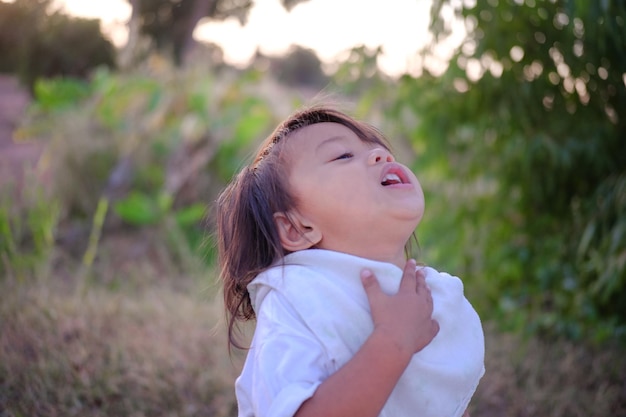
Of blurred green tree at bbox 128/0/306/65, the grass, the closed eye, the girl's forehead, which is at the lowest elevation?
the grass

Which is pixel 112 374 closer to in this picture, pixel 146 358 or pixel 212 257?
pixel 146 358

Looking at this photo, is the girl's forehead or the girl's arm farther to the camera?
the girl's forehead

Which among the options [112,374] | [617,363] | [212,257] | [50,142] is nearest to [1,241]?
[112,374]

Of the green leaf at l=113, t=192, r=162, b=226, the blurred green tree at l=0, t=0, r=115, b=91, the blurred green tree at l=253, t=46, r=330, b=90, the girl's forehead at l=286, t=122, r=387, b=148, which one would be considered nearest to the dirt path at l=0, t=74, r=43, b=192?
the blurred green tree at l=0, t=0, r=115, b=91

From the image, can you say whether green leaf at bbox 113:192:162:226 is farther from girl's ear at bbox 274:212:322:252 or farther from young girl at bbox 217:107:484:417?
girl's ear at bbox 274:212:322:252

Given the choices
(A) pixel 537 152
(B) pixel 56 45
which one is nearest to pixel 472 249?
(A) pixel 537 152

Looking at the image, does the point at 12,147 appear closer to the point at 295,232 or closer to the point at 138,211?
the point at 138,211

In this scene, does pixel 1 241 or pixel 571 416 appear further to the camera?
pixel 1 241

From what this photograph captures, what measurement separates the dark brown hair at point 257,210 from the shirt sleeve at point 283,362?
0.18 metres

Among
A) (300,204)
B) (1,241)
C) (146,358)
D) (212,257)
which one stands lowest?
(212,257)

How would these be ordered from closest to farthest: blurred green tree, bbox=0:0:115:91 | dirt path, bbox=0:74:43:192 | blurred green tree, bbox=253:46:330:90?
dirt path, bbox=0:74:43:192 < blurred green tree, bbox=0:0:115:91 < blurred green tree, bbox=253:46:330:90

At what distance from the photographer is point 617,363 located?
→ 3.10 m

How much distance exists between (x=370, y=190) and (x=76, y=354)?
1752 mm

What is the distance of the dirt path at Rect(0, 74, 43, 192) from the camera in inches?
253
